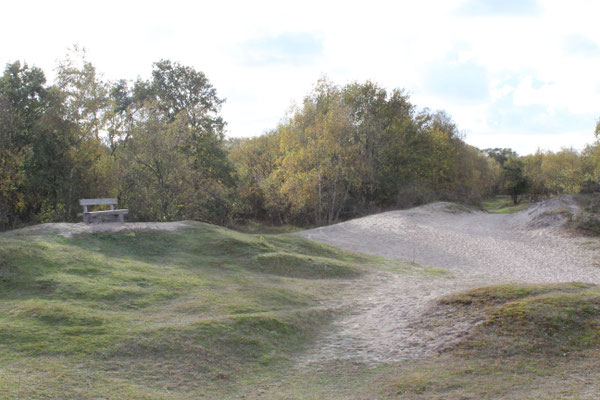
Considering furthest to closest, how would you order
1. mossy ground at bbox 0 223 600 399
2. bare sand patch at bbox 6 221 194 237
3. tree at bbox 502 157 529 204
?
1. tree at bbox 502 157 529 204
2. bare sand patch at bbox 6 221 194 237
3. mossy ground at bbox 0 223 600 399

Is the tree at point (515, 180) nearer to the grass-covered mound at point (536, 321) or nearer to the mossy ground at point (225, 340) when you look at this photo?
the mossy ground at point (225, 340)

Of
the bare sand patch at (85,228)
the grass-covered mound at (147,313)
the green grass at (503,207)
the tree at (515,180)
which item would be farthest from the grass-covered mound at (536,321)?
the tree at (515,180)

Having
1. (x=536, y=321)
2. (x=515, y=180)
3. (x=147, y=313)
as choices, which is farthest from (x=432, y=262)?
(x=515, y=180)

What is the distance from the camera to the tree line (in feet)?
59.7

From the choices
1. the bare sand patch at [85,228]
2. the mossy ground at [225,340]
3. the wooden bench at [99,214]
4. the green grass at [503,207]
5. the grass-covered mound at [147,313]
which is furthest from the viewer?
the green grass at [503,207]

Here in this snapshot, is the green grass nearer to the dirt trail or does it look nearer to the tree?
the tree

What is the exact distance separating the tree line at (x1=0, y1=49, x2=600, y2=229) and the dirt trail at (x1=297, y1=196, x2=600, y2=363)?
4.93 metres

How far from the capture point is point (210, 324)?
20.9 ft

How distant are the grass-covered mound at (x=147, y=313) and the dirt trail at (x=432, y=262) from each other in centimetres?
75

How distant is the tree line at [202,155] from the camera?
1819cm

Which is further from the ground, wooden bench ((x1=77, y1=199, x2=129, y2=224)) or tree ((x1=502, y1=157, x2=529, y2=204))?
tree ((x1=502, y1=157, x2=529, y2=204))

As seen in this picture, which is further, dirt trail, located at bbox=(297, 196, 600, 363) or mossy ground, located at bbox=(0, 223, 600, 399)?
dirt trail, located at bbox=(297, 196, 600, 363)

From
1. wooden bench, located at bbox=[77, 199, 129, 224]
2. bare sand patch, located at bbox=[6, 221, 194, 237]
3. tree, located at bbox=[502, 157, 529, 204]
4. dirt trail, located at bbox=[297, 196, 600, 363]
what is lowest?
dirt trail, located at bbox=[297, 196, 600, 363]

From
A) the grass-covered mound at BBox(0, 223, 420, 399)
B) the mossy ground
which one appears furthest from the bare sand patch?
the mossy ground
